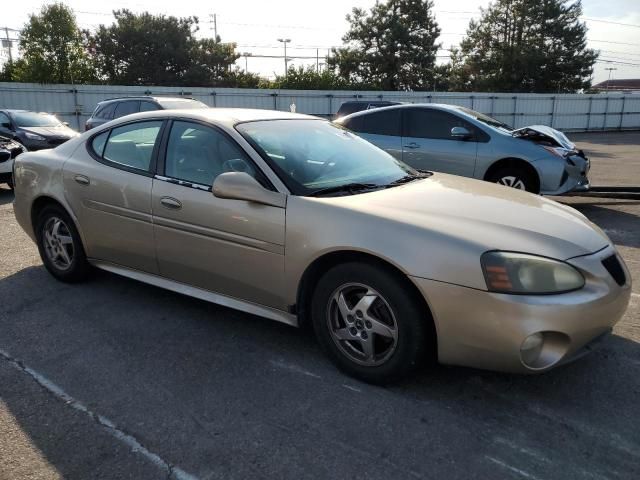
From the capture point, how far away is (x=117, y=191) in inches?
158

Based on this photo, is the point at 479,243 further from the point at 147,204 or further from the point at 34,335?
the point at 34,335

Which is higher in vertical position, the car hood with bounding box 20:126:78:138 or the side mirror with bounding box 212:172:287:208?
the side mirror with bounding box 212:172:287:208

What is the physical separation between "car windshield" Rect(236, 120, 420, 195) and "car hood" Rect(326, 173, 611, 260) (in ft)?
0.83

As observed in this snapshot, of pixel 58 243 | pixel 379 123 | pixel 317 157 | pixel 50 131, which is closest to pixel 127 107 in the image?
pixel 50 131

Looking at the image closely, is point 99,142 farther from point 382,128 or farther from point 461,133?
point 461,133

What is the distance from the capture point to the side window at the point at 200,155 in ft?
11.6

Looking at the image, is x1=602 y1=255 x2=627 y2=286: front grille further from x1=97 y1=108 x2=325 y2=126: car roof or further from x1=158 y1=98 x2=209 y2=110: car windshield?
x1=158 y1=98 x2=209 y2=110: car windshield

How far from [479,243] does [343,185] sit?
1015 mm

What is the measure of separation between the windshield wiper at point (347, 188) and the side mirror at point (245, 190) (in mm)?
208

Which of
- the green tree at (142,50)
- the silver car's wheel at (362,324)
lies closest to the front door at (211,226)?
the silver car's wheel at (362,324)

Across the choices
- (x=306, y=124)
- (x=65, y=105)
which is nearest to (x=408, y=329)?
(x=306, y=124)

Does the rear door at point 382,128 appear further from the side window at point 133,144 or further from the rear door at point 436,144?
the side window at point 133,144

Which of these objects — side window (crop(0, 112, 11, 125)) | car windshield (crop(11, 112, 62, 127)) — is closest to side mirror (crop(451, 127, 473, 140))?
car windshield (crop(11, 112, 62, 127))

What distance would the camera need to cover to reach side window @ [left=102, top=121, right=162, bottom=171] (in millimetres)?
3992
